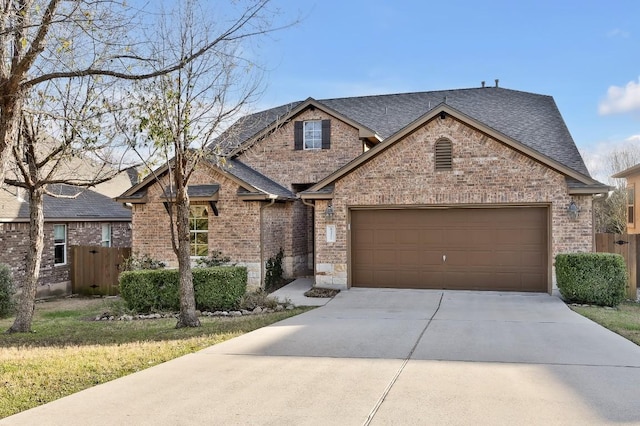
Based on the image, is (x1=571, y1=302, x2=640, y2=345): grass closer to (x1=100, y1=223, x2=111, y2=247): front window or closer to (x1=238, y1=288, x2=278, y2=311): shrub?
(x1=238, y1=288, x2=278, y2=311): shrub

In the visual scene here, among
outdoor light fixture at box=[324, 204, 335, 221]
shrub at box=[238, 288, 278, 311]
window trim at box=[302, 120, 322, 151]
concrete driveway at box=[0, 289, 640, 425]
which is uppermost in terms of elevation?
window trim at box=[302, 120, 322, 151]

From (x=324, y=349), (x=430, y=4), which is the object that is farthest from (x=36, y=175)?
(x=430, y=4)

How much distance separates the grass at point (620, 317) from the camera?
31.3ft

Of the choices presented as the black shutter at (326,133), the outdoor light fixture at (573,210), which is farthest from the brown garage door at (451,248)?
the black shutter at (326,133)

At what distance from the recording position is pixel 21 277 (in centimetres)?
1839

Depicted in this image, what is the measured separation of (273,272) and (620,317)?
9.87 m

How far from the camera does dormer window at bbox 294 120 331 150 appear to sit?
1962 cm

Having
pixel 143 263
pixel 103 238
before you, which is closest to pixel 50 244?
pixel 103 238

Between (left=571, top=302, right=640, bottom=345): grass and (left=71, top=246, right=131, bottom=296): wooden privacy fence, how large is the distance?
589 inches

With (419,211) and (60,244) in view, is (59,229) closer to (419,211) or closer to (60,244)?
(60,244)

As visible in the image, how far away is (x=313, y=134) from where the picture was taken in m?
19.8

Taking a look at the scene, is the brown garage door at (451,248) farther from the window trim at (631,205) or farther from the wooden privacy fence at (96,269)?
the window trim at (631,205)

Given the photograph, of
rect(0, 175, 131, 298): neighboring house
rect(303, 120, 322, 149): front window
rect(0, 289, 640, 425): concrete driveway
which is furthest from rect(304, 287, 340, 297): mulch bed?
rect(0, 175, 131, 298): neighboring house

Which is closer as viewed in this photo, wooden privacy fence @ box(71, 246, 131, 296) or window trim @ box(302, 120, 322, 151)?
window trim @ box(302, 120, 322, 151)
